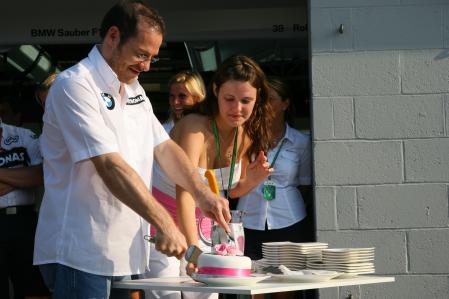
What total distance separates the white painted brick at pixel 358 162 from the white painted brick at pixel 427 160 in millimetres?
53

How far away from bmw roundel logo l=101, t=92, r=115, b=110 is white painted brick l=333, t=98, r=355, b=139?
2.28 metres

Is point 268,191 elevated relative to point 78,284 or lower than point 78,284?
elevated

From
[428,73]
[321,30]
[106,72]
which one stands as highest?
[321,30]

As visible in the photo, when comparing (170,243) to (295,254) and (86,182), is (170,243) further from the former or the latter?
(295,254)

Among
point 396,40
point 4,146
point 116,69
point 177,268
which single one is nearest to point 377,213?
point 396,40

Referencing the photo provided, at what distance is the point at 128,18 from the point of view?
3.28 meters

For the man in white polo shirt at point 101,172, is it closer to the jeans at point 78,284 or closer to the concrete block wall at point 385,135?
the jeans at point 78,284

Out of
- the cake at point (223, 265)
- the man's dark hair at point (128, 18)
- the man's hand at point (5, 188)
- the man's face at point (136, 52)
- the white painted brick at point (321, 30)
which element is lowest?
the cake at point (223, 265)

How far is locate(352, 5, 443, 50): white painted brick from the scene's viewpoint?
17.5 ft

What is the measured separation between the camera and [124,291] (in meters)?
3.38

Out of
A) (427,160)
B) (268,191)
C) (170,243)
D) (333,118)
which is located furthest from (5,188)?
(427,160)

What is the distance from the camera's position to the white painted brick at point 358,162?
531 cm

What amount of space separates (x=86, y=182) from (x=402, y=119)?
102 inches

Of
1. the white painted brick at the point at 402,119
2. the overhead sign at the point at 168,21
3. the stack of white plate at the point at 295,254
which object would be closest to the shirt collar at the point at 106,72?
the stack of white plate at the point at 295,254
